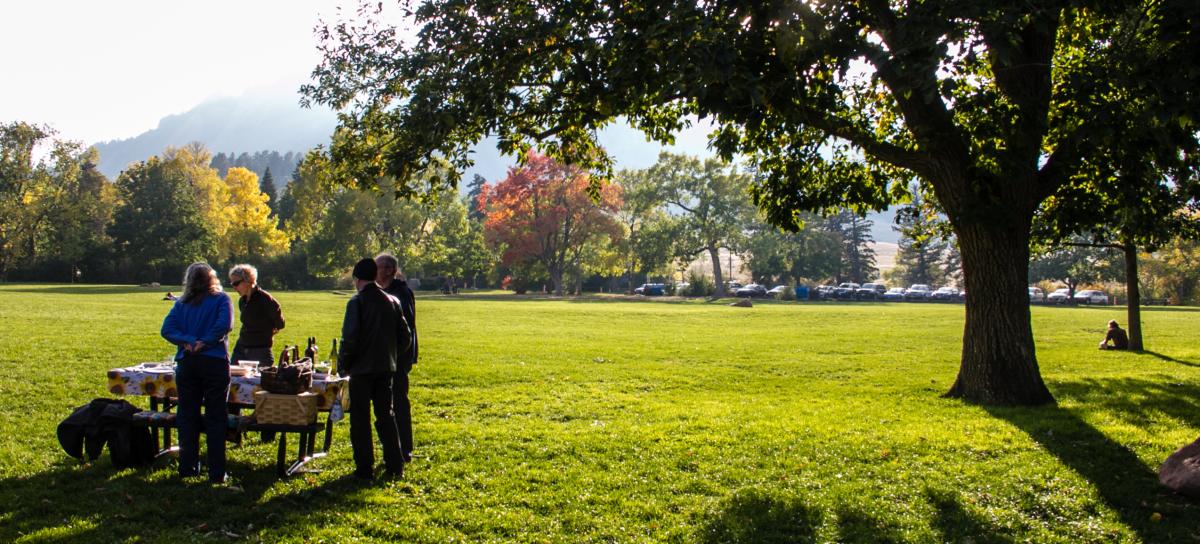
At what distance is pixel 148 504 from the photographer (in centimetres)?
616

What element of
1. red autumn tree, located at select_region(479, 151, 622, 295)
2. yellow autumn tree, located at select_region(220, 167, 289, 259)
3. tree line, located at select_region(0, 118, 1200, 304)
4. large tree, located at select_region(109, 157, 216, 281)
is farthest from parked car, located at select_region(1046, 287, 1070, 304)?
large tree, located at select_region(109, 157, 216, 281)

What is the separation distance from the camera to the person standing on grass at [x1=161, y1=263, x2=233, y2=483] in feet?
21.3

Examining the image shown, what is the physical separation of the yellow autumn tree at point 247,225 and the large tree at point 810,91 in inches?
2460

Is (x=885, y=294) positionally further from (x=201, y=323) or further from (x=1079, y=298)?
(x=201, y=323)

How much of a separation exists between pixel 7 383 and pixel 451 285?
60537 millimetres

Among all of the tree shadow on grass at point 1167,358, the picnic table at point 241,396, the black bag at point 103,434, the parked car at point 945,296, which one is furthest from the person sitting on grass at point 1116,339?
the parked car at point 945,296

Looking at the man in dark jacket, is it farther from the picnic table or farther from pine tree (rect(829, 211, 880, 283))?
pine tree (rect(829, 211, 880, 283))

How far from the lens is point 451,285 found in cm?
7188

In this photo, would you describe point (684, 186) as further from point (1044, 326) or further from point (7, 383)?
point (7, 383)

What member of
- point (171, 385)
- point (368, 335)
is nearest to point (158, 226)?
point (171, 385)

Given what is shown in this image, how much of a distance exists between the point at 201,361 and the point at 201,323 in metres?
0.35

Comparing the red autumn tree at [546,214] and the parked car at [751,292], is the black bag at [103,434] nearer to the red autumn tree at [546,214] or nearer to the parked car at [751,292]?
the red autumn tree at [546,214]

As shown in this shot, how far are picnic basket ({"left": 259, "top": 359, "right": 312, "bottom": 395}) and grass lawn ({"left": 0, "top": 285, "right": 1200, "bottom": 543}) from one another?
893mm

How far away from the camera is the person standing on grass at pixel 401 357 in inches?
296
